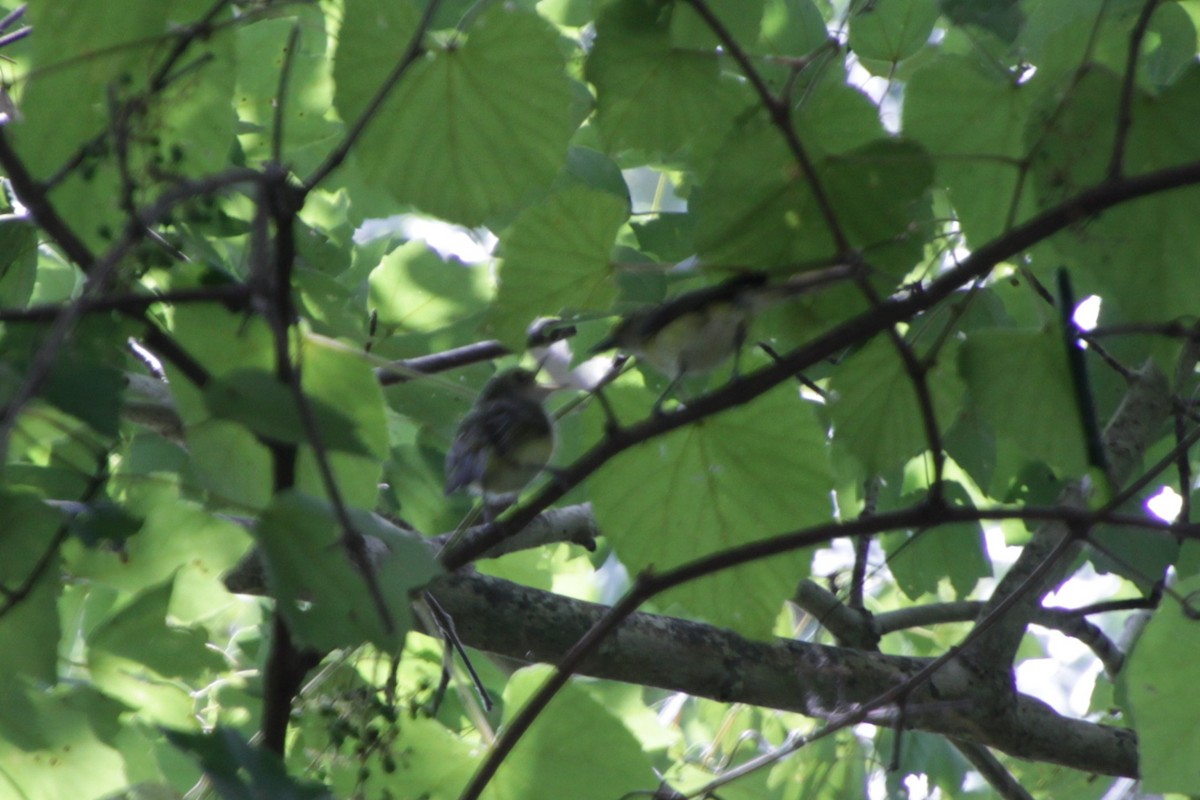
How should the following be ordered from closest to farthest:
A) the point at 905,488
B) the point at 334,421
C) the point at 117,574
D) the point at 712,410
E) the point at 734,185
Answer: the point at 334,421 < the point at 712,410 < the point at 734,185 < the point at 117,574 < the point at 905,488

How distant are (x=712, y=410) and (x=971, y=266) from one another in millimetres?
221

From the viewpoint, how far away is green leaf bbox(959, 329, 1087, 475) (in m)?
1.00

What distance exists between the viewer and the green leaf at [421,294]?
1.65 meters

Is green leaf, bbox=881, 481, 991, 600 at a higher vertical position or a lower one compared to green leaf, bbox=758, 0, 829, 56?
lower

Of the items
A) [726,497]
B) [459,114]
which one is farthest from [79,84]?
[726,497]

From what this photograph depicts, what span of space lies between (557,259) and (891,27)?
21.5 inches

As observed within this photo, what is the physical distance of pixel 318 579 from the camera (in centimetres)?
65

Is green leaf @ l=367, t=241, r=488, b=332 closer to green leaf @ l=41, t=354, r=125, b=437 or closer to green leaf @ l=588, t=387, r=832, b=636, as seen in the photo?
green leaf @ l=588, t=387, r=832, b=636

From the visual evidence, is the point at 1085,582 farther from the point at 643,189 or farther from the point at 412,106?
the point at 412,106

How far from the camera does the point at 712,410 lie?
77 centimetres

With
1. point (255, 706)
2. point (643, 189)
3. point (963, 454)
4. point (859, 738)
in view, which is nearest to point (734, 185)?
point (963, 454)

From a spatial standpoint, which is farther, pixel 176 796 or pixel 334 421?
pixel 176 796

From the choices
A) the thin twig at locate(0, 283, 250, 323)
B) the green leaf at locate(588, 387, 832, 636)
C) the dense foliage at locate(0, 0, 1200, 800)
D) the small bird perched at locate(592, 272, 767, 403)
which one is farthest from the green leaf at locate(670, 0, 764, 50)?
the thin twig at locate(0, 283, 250, 323)

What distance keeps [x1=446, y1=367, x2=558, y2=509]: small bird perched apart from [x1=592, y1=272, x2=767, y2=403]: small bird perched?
0.74 ft
